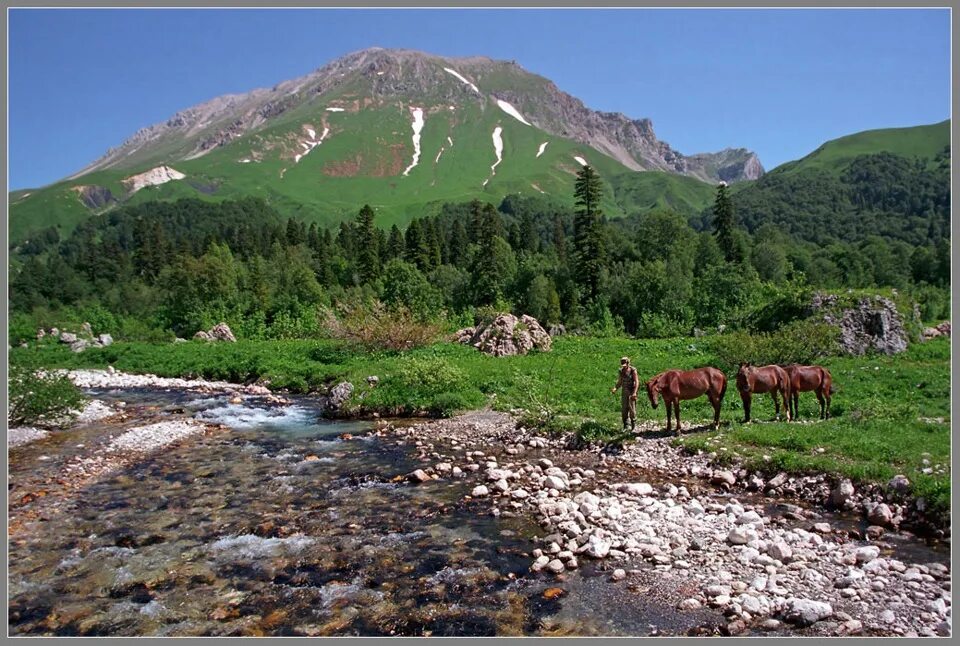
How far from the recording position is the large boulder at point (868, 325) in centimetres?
2833

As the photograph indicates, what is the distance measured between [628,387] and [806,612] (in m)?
8.75

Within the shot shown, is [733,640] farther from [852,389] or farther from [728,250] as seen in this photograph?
[728,250]

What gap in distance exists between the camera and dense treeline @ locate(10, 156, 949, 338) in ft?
189

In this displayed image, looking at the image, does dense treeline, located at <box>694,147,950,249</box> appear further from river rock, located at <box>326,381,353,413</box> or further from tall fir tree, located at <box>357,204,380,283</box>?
river rock, located at <box>326,381,353,413</box>

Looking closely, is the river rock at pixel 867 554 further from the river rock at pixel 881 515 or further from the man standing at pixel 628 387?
the man standing at pixel 628 387

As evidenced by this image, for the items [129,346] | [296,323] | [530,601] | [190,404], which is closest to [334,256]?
[296,323]

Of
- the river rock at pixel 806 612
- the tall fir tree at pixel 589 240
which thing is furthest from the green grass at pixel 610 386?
the tall fir tree at pixel 589 240

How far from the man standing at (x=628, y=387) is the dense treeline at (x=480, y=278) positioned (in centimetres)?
1971

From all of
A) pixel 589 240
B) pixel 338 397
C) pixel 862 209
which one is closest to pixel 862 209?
pixel 862 209

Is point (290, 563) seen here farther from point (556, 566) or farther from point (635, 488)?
point (635, 488)

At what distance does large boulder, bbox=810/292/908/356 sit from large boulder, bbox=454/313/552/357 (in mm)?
15842

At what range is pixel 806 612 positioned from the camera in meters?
7.68

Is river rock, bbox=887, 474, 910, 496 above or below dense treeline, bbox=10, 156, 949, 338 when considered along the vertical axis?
below

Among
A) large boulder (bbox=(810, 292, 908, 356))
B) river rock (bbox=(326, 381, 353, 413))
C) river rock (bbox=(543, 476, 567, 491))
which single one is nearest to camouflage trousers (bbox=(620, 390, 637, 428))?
river rock (bbox=(543, 476, 567, 491))
